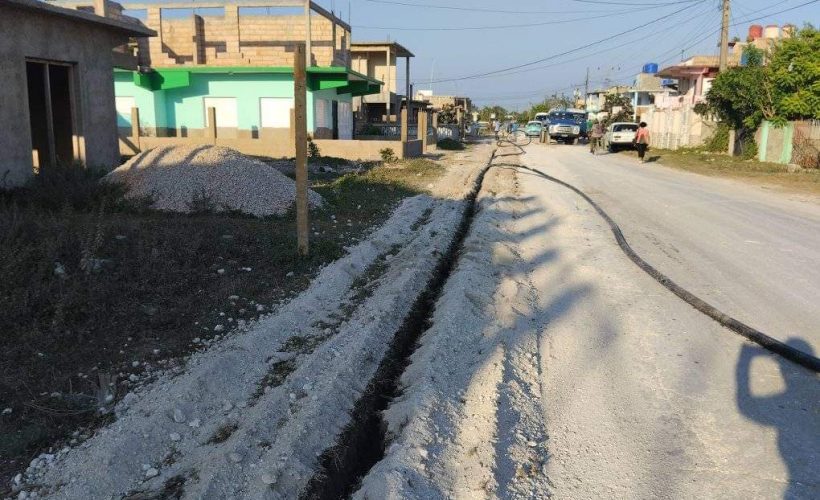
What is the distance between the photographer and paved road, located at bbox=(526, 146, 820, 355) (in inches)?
271

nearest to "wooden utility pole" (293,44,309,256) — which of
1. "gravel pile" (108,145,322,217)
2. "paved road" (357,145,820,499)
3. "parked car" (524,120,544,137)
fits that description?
"paved road" (357,145,820,499)

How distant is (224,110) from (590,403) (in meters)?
27.5

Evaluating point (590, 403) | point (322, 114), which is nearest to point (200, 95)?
point (322, 114)

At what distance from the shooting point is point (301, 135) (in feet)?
26.8

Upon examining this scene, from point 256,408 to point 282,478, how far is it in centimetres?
92

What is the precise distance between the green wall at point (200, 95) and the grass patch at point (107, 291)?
19.2 metres

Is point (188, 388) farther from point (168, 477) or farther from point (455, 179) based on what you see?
point (455, 179)

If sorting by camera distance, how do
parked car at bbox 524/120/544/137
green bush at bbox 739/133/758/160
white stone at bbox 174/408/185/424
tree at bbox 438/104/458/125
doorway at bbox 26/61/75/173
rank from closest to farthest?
white stone at bbox 174/408/185/424
doorway at bbox 26/61/75/173
green bush at bbox 739/133/758/160
parked car at bbox 524/120/544/137
tree at bbox 438/104/458/125

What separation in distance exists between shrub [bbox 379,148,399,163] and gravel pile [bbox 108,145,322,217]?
12.6 meters

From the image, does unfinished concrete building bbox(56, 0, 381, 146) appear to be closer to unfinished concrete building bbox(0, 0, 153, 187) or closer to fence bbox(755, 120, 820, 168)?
Result: unfinished concrete building bbox(0, 0, 153, 187)

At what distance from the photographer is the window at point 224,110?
96.2ft

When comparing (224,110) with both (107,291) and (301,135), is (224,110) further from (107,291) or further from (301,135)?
(107,291)

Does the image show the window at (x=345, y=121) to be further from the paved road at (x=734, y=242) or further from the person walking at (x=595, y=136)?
the paved road at (x=734, y=242)

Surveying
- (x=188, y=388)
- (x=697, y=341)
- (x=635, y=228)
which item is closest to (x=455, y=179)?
(x=635, y=228)
